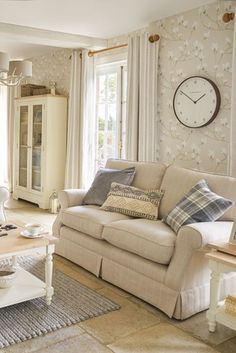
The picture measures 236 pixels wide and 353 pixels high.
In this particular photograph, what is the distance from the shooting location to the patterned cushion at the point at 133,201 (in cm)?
329

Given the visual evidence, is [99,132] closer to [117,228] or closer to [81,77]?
[81,77]

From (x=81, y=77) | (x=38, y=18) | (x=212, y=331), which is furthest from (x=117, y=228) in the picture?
(x=81, y=77)

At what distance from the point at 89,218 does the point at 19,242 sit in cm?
84

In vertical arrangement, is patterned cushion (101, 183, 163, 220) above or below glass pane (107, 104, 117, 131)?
below

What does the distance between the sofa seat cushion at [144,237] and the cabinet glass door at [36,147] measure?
3.09 m

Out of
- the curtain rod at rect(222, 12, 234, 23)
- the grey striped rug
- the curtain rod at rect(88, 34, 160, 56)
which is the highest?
the curtain rod at rect(88, 34, 160, 56)

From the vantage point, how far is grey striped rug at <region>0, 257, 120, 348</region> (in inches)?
91.9

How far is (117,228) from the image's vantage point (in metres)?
3.02

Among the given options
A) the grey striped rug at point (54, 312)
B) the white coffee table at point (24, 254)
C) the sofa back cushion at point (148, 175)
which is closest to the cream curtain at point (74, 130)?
the sofa back cushion at point (148, 175)

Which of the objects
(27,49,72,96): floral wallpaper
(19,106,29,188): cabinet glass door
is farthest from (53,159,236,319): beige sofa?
(19,106,29,188): cabinet glass door

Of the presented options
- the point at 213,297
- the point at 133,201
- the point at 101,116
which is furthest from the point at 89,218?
the point at 101,116

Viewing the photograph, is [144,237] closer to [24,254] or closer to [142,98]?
[24,254]

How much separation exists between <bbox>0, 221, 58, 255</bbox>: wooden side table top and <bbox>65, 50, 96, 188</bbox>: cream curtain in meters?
2.72

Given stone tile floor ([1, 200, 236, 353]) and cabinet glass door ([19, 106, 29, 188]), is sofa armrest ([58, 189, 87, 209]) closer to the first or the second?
stone tile floor ([1, 200, 236, 353])
